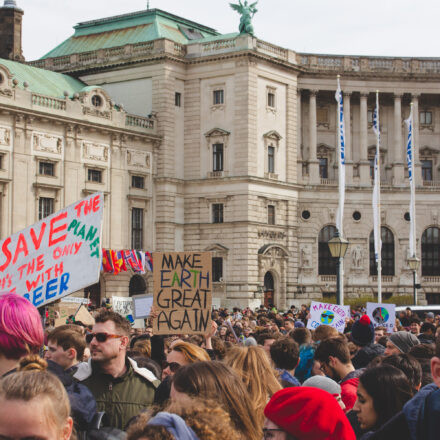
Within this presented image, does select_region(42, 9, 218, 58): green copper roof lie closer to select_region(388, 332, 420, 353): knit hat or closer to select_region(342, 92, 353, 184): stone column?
select_region(342, 92, 353, 184): stone column

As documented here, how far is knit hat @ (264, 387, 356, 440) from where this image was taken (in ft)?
17.0

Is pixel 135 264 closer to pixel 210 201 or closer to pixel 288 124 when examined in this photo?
pixel 210 201

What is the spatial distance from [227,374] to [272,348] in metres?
4.70

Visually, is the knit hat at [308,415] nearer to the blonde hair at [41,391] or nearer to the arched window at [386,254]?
the blonde hair at [41,391]

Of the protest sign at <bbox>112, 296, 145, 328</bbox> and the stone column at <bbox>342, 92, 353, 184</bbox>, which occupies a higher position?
the stone column at <bbox>342, 92, 353, 184</bbox>

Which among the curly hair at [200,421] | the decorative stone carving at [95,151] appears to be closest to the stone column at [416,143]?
the decorative stone carving at [95,151]

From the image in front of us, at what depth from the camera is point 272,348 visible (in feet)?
34.3

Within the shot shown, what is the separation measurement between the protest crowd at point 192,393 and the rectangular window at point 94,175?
43.4 m

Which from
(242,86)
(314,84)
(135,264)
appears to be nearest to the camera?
(135,264)

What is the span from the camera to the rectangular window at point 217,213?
190 ft

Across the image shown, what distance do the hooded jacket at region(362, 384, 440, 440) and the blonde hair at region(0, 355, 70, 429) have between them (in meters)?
2.03

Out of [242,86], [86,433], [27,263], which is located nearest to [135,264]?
[242,86]

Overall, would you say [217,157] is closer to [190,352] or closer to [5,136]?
[5,136]

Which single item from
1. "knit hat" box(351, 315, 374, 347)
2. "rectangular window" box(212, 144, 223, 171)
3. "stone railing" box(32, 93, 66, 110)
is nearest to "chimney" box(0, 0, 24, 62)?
"stone railing" box(32, 93, 66, 110)
